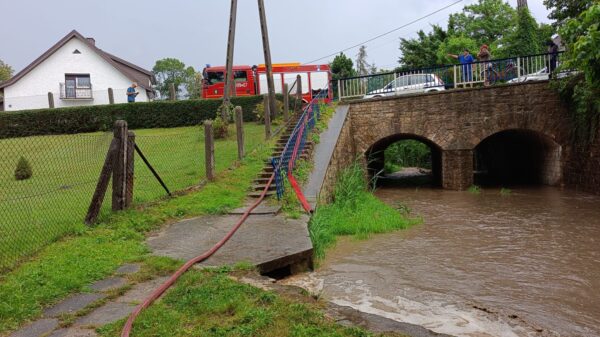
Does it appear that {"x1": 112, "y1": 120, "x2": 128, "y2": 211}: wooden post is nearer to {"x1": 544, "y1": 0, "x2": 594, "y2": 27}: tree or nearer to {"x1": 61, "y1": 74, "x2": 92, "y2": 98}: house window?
{"x1": 544, "y1": 0, "x2": 594, "y2": 27}: tree

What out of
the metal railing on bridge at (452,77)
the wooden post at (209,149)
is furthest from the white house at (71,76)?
the wooden post at (209,149)

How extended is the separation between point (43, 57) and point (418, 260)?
29987 mm

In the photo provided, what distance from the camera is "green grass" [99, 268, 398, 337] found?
163 inches

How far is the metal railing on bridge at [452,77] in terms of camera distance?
17.8 metres

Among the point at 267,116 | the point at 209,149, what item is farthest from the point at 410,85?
the point at 209,149

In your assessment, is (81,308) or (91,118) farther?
(91,118)

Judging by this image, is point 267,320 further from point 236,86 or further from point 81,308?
point 236,86

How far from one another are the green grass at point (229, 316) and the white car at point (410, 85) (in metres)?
15.2

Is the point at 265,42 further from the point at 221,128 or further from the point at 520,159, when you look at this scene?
the point at 520,159

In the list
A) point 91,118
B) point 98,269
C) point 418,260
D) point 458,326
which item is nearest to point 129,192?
point 98,269

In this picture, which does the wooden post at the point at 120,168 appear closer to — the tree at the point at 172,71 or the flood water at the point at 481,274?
the flood water at the point at 481,274

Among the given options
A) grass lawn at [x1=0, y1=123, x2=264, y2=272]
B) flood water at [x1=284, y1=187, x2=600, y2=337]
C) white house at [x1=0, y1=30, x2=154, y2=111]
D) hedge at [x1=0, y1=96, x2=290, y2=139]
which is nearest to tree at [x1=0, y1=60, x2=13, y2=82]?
white house at [x1=0, y1=30, x2=154, y2=111]

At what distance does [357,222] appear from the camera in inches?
432

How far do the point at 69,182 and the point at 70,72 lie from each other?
24293mm
